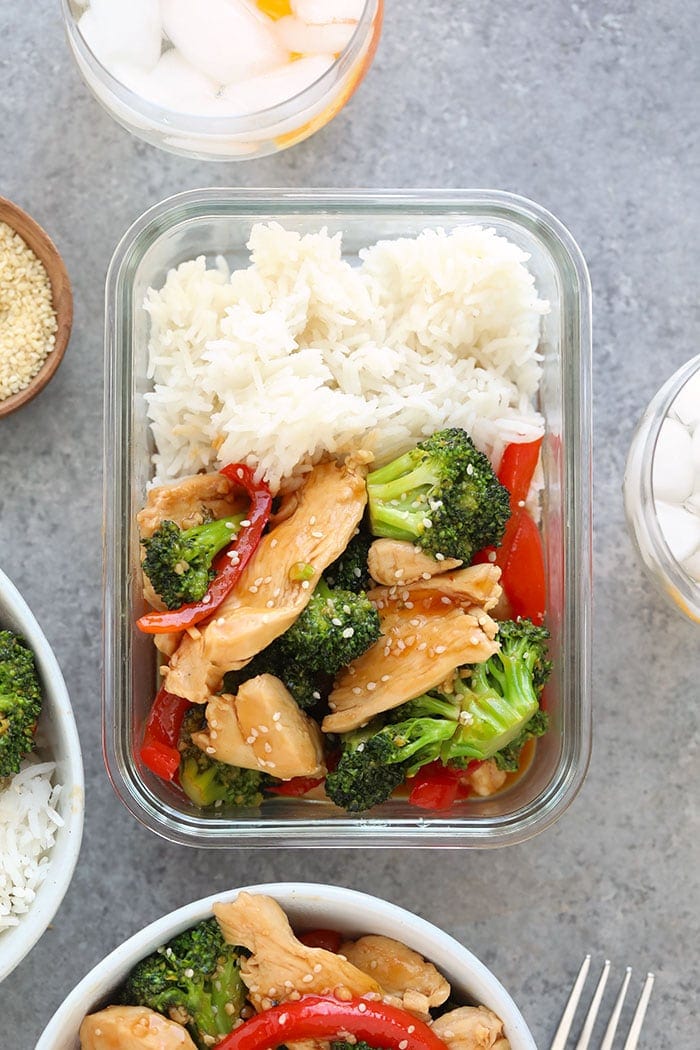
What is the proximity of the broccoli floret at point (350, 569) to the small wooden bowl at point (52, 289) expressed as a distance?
2.77ft

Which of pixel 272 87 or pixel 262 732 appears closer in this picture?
pixel 262 732

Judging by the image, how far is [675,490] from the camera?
8.68ft

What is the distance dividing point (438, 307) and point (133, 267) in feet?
2.32

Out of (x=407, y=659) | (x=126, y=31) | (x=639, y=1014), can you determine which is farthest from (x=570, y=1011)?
(x=126, y=31)

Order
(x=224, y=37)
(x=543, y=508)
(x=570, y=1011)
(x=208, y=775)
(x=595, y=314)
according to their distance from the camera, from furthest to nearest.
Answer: (x=595, y=314), (x=570, y=1011), (x=543, y=508), (x=208, y=775), (x=224, y=37)

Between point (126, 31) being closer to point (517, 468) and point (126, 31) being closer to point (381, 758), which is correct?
point (517, 468)

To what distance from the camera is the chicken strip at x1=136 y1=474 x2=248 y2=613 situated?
2.52m

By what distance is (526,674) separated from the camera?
257 centimetres

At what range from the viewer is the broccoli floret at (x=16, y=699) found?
2520 millimetres

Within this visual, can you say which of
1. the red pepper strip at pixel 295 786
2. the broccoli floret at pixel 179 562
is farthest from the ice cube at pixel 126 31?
the red pepper strip at pixel 295 786

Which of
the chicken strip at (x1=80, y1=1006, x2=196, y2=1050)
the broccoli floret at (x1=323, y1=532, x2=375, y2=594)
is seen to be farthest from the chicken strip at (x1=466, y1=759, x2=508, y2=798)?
the chicken strip at (x1=80, y1=1006, x2=196, y2=1050)

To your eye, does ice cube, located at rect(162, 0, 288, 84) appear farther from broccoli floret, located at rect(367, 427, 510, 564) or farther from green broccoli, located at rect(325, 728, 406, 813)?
green broccoli, located at rect(325, 728, 406, 813)

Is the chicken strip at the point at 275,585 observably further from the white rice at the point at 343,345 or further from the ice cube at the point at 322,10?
the ice cube at the point at 322,10

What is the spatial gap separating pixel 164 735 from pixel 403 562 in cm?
67
